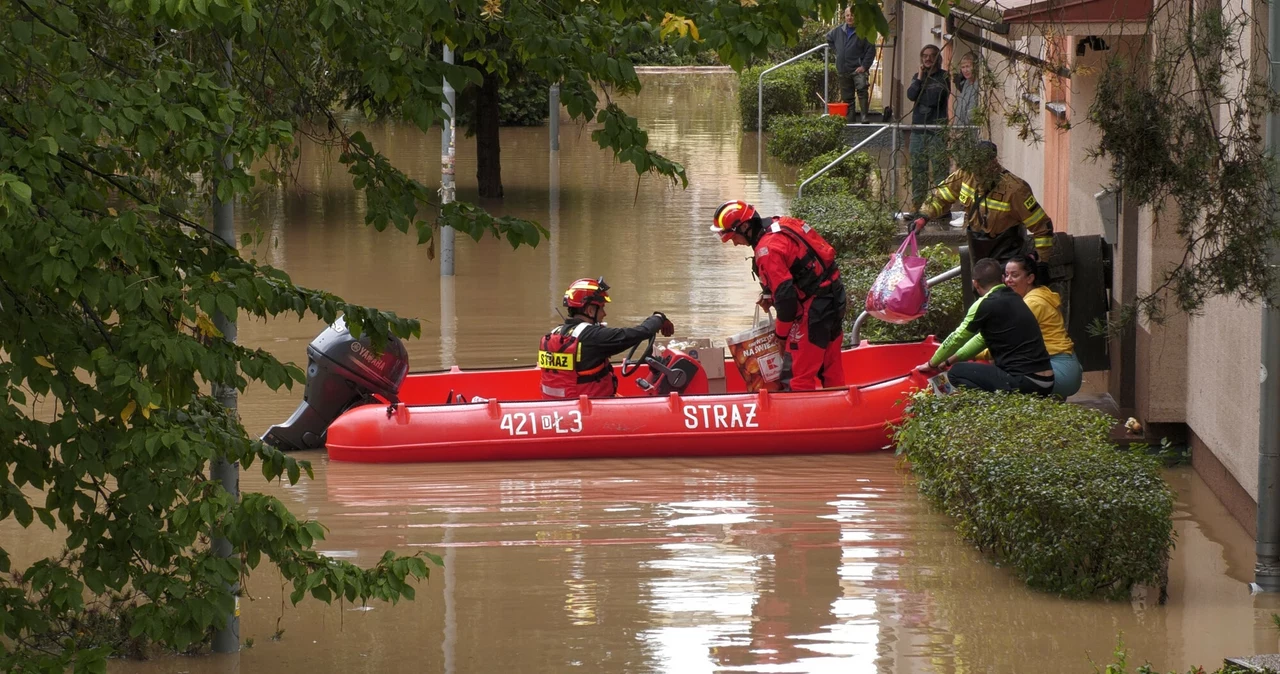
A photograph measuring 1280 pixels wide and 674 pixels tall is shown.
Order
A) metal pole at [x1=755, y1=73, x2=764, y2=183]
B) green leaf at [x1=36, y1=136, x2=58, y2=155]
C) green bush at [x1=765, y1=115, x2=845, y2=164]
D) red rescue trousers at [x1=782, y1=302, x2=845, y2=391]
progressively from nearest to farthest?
green leaf at [x1=36, y1=136, x2=58, y2=155] → red rescue trousers at [x1=782, y1=302, x2=845, y2=391] → metal pole at [x1=755, y1=73, x2=764, y2=183] → green bush at [x1=765, y1=115, x2=845, y2=164]

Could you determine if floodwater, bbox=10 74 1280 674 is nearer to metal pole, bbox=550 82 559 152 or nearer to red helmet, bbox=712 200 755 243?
red helmet, bbox=712 200 755 243

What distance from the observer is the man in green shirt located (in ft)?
32.2

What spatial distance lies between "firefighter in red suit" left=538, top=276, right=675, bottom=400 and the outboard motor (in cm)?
106

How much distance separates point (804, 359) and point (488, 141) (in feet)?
46.9

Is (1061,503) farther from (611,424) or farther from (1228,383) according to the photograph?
(611,424)

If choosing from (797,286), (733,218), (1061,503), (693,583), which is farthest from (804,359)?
(1061,503)

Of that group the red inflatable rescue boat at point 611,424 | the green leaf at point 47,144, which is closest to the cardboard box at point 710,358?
the red inflatable rescue boat at point 611,424

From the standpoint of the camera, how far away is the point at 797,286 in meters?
10.7

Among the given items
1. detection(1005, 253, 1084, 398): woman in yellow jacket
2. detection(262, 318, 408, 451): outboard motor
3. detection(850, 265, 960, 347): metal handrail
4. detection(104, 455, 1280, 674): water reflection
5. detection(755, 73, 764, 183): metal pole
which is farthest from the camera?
detection(755, 73, 764, 183): metal pole

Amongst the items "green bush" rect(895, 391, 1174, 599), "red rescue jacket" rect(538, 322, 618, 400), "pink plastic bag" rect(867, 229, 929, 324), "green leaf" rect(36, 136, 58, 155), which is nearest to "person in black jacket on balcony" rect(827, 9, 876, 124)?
"pink plastic bag" rect(867, 229, 929, 324)

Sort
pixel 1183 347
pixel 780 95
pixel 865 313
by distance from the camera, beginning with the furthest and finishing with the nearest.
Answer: pixel 780 95
pixel 865 313
pixel 1183 347

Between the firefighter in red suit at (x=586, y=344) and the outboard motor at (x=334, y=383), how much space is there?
1056 mm

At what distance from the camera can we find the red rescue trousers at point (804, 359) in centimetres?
1073

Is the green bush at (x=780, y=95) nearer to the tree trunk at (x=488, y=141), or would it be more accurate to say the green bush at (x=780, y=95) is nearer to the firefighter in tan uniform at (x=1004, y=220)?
the tree trunk at (x=488, y=141)
